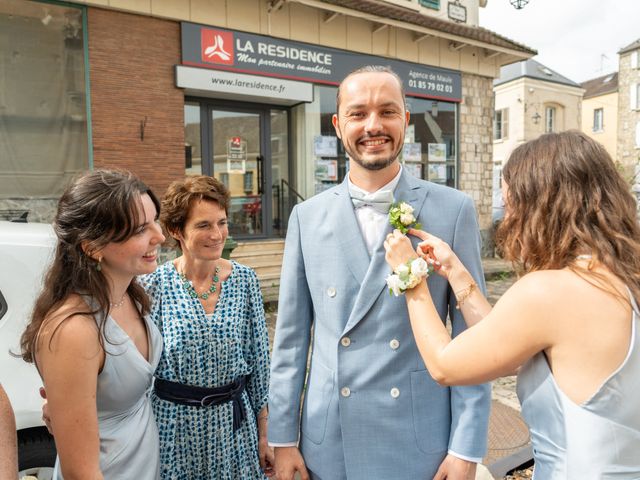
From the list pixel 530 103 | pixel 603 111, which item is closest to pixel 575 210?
pixel 530 103

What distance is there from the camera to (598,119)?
1517 inches

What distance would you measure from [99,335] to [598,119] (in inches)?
1749

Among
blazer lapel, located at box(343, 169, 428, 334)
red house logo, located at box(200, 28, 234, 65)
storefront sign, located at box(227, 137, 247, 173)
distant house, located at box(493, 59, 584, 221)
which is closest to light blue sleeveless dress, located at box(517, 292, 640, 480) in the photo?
blazer lapel, located at box(343, 169, 428, 334)

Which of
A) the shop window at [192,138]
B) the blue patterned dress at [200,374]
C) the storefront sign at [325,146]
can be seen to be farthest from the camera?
the storefront sign at [325,146]

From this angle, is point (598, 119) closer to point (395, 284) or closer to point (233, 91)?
point (233, 91)

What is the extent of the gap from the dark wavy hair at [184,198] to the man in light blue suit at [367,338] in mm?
677

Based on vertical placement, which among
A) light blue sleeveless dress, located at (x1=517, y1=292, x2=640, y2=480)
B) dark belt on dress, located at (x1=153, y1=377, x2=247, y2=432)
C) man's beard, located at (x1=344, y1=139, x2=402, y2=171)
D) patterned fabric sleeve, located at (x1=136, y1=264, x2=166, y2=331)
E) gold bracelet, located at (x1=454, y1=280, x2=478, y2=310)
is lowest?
dark belt on dress, located at (x1=153, y1=377, x2=247, y2=432)

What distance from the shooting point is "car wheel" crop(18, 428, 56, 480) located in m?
2.68

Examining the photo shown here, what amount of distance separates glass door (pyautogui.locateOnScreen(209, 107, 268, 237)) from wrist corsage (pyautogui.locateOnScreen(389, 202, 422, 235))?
9.28 meters

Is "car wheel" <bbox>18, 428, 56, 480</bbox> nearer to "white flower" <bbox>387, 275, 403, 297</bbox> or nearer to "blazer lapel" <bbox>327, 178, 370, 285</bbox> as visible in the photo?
"blazer lapel" <bbox>327, 178, 370, 285</bbox>

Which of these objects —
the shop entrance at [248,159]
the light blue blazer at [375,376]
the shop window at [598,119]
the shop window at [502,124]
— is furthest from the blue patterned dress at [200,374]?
the shop window at [598,119]

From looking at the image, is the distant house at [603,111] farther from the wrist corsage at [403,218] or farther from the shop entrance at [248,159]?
the wrist corsage at [403,218]

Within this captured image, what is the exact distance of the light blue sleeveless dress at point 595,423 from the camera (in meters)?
1.31

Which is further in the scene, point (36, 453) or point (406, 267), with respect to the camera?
point (36, 453)
